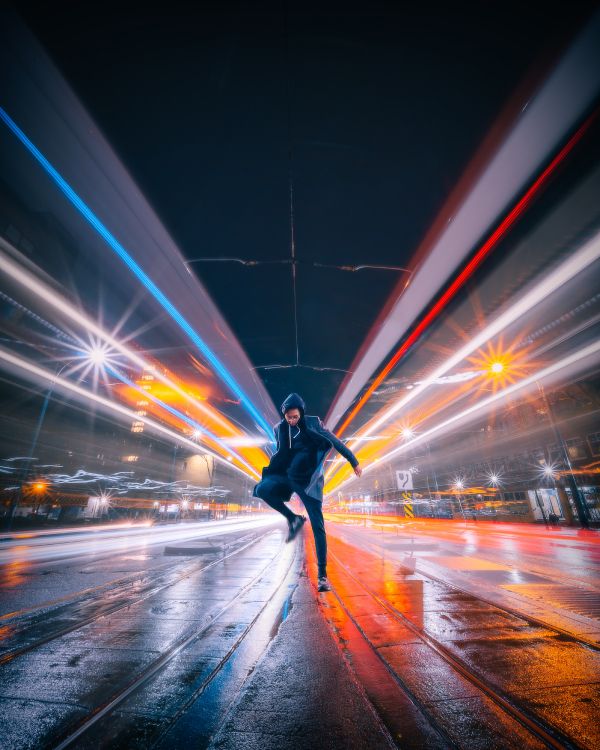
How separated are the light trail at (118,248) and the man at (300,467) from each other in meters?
4.45

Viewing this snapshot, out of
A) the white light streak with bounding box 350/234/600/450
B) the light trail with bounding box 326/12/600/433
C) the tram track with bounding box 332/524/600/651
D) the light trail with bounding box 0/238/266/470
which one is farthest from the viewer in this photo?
the light trail with bounding box 0/238/266/470

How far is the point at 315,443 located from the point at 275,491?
75cm

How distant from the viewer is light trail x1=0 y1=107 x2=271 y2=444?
418 centimetres

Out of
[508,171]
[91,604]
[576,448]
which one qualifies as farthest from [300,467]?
[576,448]

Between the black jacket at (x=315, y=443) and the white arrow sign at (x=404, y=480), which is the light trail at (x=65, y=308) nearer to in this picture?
the black jacket at (x=315, y=443)

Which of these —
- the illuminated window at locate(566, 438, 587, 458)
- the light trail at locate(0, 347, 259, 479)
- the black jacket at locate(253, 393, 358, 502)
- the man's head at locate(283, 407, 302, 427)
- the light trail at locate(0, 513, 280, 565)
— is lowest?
the light trail at locate(0, 513, 280, 565)

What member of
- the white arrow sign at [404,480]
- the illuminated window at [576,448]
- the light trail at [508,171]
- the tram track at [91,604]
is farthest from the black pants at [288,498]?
the illuminated window at [576,448]

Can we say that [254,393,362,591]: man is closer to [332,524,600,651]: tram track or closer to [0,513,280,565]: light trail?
[332,524,600,651]: tram track

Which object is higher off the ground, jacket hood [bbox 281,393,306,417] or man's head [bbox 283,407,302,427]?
jacket hood [bbox 281,393,306,417]

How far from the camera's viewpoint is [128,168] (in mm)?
3941

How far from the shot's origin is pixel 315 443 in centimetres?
366

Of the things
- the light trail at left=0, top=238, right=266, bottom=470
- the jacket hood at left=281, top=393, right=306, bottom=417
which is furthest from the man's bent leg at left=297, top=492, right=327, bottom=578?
the light trail at left=0, top=238, right=266, bottom=470

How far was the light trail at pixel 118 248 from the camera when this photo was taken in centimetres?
418

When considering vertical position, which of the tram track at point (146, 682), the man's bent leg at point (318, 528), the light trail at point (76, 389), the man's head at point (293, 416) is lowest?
the tram track at point (146, 682)
